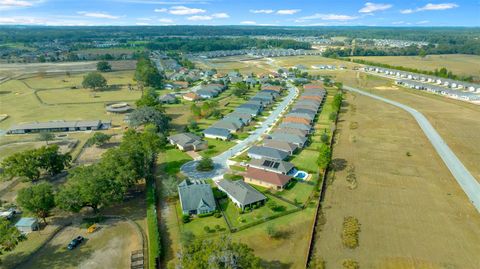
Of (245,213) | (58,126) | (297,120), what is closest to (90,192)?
(245,213)

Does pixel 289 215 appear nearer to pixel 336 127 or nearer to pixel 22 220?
pixel 22 220

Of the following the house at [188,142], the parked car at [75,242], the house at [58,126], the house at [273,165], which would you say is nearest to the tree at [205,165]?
the house at [273,165]

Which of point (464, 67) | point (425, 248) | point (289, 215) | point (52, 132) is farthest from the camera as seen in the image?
point (464, 67)

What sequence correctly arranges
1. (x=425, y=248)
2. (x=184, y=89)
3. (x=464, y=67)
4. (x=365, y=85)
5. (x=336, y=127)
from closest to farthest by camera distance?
(x=425, y=248) < (x=336, y=127) < (x=184, y=89) < (x=365, y=85) < (x=464, y=67)

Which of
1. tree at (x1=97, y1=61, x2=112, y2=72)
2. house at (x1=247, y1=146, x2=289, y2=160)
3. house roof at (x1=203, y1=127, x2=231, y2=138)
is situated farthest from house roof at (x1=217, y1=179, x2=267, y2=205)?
tree at (x1=97, y1=61, x2=112, y2=72)

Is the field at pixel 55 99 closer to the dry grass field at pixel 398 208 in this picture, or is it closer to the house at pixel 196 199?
the house at pixel 196 199

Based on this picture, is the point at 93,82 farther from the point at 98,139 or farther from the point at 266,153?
the point at 266,153

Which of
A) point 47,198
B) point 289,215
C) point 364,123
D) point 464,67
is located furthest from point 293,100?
point 464,67

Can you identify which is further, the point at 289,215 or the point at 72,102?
the point at 72,102

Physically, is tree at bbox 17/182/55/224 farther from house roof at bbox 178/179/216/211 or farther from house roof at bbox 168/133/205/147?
house roof at bbox 168/133/205/147
